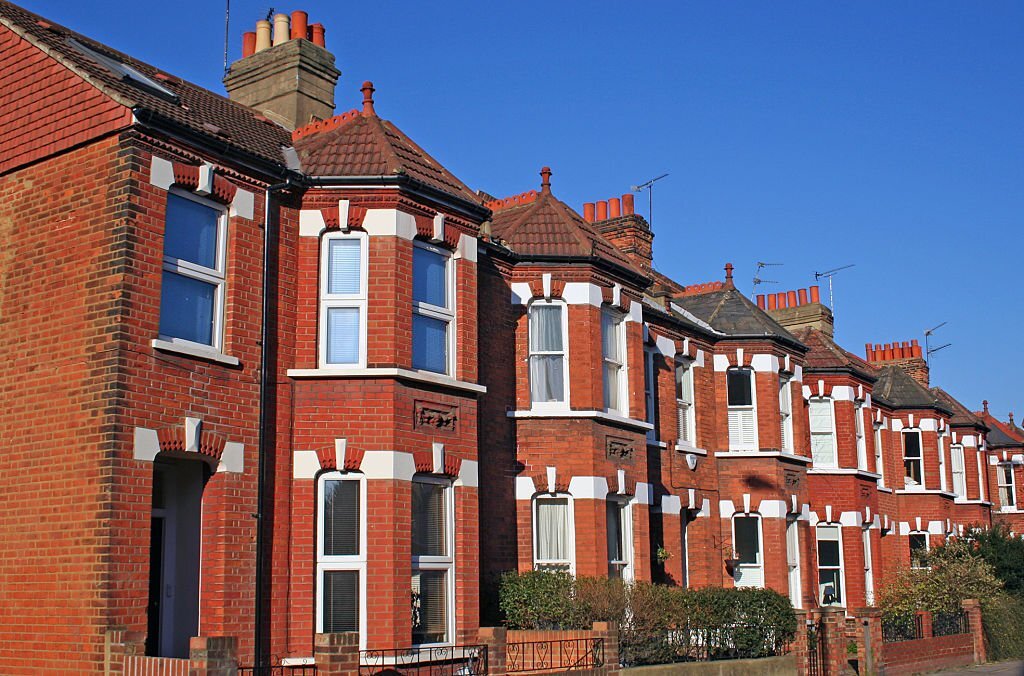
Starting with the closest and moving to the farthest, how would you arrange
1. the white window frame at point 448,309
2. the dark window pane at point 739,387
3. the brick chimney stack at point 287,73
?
1. the white window frame at point 448,309
2. the brick chimney stack at point 287,73
3. the dark window pane at point 739,387

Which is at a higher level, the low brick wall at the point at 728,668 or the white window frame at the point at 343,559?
the white window frame at the point at 343,559

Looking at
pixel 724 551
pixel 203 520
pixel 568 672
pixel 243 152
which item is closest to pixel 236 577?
pixel 203 520

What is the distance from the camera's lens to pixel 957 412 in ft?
130

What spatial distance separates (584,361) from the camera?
19.1 meters

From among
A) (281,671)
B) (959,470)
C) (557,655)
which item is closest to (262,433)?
(281,671)

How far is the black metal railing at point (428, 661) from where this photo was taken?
1385cm

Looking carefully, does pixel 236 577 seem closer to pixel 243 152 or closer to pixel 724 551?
pixel 243 152

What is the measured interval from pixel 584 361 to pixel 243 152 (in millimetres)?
7297

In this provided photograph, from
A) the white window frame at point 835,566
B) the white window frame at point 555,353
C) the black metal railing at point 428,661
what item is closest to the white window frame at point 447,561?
the black metal railing at point 428,661

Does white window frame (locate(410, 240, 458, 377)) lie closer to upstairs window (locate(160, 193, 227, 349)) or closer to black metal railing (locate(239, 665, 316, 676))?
upstairs window (locate(160, 193, 227, 349))

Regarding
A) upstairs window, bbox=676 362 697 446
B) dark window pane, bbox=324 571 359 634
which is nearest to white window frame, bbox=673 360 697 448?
upstairs window, bbox=676 362 697 446

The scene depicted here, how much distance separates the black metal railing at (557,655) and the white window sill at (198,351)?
17.6ft

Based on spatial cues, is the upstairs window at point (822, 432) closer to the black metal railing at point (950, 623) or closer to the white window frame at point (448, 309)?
the black metal railing at point (950, 623)

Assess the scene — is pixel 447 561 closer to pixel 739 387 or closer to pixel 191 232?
pixel 191 232
